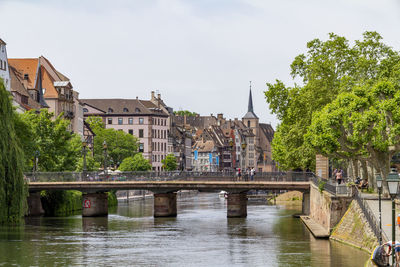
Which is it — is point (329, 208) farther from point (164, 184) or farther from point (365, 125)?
point (164, 184)

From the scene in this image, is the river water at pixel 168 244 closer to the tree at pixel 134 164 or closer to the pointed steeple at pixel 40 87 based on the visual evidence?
the pointed steeple at pixel 40 87

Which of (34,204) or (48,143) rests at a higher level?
(48,143)

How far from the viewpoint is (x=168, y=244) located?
5488 centimetres

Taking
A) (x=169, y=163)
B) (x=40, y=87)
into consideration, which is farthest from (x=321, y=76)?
(x=169, y=163)

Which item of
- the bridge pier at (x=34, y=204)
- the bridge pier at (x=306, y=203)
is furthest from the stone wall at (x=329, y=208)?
the bridge pier at (x=34, y=204)

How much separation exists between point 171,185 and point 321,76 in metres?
16.3

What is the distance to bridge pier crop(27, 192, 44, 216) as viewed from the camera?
83.3 m

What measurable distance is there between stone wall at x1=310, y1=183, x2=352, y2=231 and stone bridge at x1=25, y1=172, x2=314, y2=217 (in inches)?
464

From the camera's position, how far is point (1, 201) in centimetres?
5369

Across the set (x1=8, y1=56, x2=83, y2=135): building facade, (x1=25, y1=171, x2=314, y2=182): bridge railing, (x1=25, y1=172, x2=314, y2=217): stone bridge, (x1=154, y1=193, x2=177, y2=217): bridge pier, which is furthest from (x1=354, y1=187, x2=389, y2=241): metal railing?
(x1=8, y1=56, x2=83, y2=135): building facade

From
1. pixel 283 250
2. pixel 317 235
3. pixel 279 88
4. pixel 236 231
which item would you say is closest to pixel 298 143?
pixel 279 88

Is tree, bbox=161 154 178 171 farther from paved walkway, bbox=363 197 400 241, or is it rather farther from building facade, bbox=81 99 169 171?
paved walkway, bbox=363 197 400 241

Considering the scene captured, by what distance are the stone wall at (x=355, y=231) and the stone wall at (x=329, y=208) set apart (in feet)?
1.82

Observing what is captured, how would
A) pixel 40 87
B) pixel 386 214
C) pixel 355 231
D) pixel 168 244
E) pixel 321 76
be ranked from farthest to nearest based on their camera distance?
pixel 40 87 → pixel 321 76 → pixel 168 244 → pixel 355 231 → pixel 386 214
